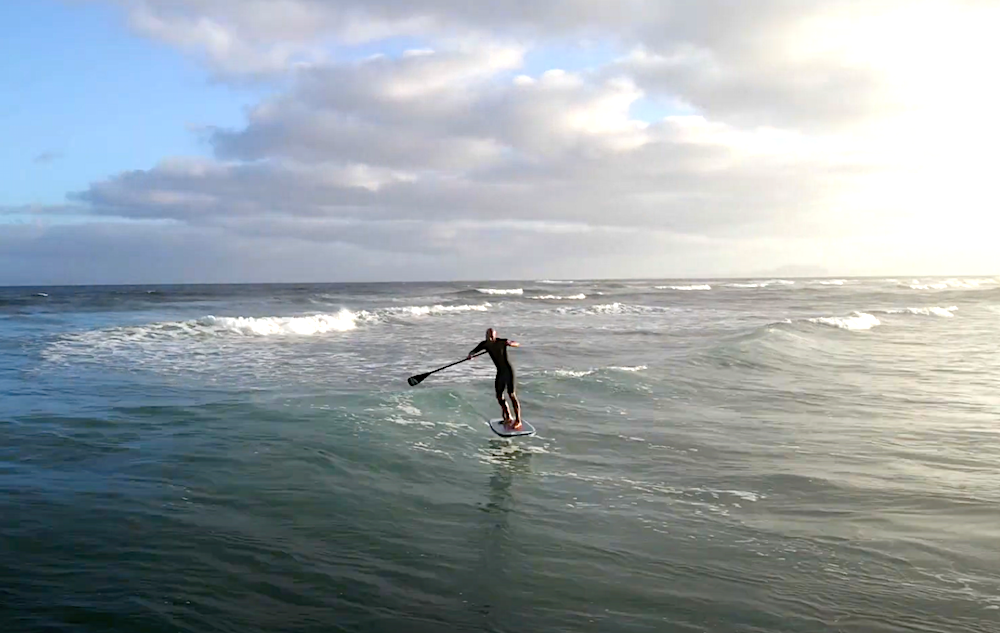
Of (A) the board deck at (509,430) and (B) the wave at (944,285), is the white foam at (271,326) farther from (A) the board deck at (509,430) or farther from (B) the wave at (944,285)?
(B) the wave at (944,285)

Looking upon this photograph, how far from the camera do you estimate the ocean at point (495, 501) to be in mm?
5980

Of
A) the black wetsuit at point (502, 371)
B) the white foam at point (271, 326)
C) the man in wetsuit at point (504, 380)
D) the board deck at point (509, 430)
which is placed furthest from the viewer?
the white foam at point (271, 326)

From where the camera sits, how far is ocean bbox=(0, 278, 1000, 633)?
5980 millimetres

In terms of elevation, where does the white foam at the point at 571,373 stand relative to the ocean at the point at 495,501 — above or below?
above

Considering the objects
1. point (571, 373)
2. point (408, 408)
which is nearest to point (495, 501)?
point (408, 408)

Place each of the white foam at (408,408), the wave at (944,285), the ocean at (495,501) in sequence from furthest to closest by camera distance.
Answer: the wave at (944,285), the white foam at (408,408), the ocean at (495,501)

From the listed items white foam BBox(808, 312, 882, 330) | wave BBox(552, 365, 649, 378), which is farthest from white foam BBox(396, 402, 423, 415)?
white foam BBox(808, 312, 882, 330)

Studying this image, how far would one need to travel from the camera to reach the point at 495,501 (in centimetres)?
896

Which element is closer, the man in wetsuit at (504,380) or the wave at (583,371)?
the man in wetsuit at (504,380)

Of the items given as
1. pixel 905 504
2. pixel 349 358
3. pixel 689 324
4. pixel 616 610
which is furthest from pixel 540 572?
pixel 689 324

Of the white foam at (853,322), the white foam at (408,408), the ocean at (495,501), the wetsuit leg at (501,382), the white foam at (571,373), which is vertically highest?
the white foam at (853,322)

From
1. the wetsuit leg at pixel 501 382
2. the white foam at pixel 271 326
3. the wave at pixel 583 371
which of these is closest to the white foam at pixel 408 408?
the wetsuit leg at pixel 501 382

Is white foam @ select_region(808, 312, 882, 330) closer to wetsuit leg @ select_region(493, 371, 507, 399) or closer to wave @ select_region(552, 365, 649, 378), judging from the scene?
wave @ select_region(552, 365, 649, 378)

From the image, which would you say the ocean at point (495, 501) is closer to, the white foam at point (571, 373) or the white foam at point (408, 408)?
the white foam at point (408, 408)
